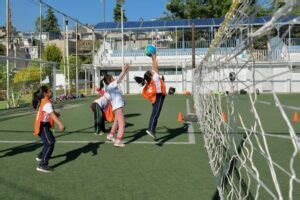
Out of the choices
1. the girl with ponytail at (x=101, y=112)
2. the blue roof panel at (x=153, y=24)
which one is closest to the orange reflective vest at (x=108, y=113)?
the girl with ponytail at (x=101, y=112)

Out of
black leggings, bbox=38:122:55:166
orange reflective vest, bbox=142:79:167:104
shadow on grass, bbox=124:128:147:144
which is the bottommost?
shadow on grass, bbox=124:128:147:144

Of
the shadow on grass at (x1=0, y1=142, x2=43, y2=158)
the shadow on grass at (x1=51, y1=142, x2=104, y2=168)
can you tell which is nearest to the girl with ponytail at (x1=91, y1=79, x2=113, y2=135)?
the shadow on grass at (x1=51, y1=142, x2=104, y2=168)

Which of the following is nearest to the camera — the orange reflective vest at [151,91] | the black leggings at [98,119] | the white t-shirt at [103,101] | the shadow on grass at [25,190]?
the shadow on grass at [25,190]

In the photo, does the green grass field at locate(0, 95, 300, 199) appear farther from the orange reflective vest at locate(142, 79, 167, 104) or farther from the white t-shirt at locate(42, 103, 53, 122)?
the orange reflective vest at locate(142, 79, 167, 104)

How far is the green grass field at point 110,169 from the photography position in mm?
5145

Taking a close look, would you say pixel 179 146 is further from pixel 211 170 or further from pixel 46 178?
pixel 46 178

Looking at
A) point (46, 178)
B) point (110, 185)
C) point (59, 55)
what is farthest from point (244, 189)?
point (59, 55)

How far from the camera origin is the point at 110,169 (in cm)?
638

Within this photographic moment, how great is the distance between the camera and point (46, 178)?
5887 mm

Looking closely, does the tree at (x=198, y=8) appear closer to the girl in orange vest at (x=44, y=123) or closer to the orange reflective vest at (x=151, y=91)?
the orange reflective vest at (x=151, y=91)

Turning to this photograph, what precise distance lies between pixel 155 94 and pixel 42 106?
2.82 meters

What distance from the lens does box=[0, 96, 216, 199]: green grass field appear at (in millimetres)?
5145

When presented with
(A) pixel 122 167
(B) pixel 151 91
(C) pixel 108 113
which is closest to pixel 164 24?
(C) pixel 108 113

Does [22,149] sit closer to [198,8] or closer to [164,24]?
[164,24]
